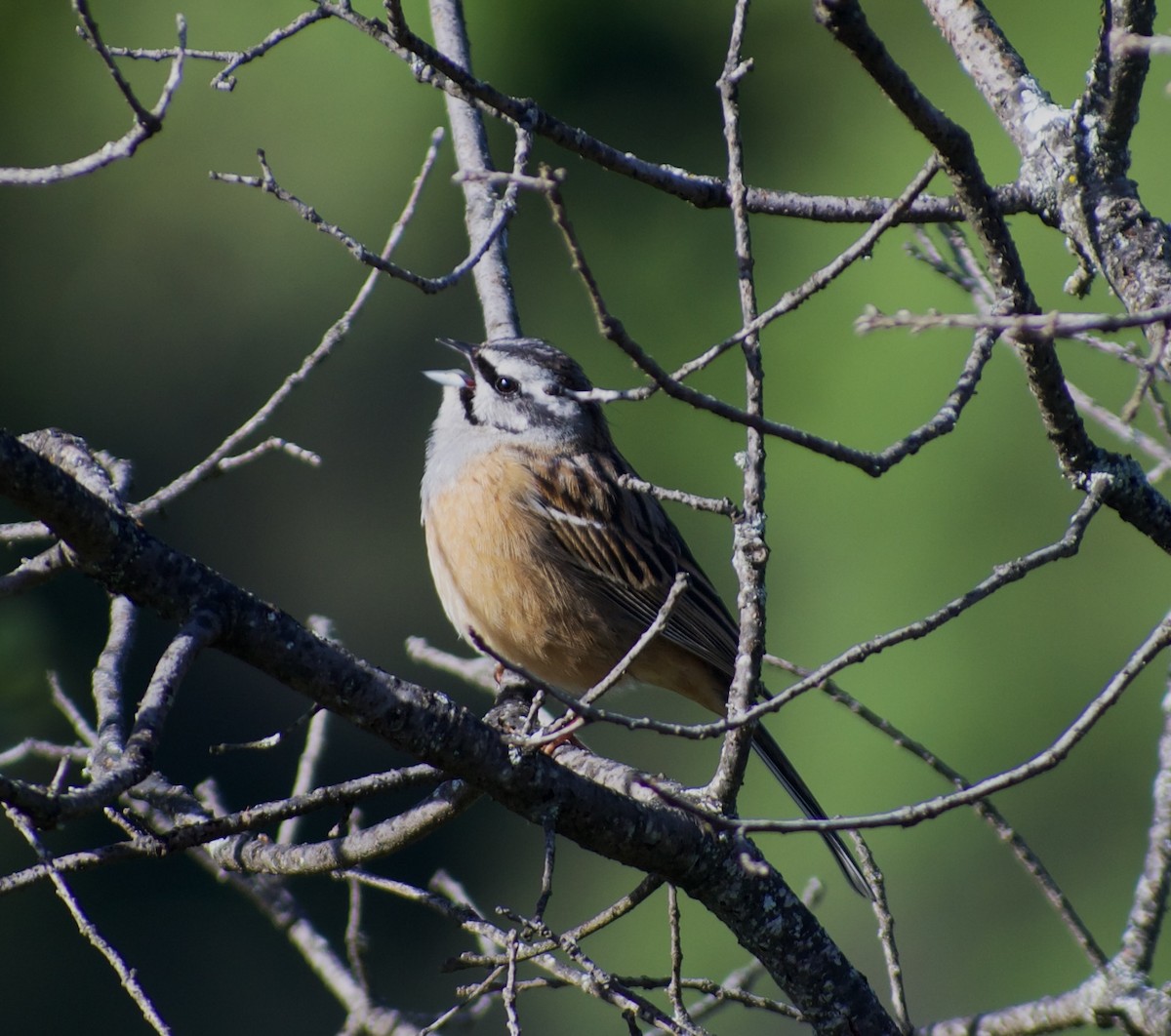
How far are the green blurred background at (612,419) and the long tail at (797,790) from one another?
136 centimetres

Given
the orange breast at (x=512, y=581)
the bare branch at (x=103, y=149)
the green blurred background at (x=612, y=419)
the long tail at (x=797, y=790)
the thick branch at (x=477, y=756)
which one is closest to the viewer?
the thick branch at (x=477, y=756)

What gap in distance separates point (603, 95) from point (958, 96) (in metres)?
2.24

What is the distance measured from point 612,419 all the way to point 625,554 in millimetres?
2289

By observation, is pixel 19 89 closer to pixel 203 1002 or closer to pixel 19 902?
pixel 19 902

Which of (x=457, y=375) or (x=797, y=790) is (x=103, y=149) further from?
(x=797, y=790)

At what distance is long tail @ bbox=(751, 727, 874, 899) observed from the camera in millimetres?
3947

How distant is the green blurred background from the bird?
56.7 inches

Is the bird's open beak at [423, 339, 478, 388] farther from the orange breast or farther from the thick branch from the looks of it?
the thick branch

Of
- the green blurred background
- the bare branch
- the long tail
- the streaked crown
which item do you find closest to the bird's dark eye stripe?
the streaked crown

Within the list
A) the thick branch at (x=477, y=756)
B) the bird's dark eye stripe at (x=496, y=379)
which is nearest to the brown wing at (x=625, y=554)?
the bird's dark eye stripe at (x=496, y=379)

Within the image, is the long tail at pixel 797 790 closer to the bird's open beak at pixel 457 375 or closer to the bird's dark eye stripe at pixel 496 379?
the bird's dark eye stripe at pixel 496 379

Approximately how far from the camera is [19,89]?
7965mm

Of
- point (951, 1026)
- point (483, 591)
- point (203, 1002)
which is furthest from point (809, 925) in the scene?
point (203, 1002)

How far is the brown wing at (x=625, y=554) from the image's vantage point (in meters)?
4.29
